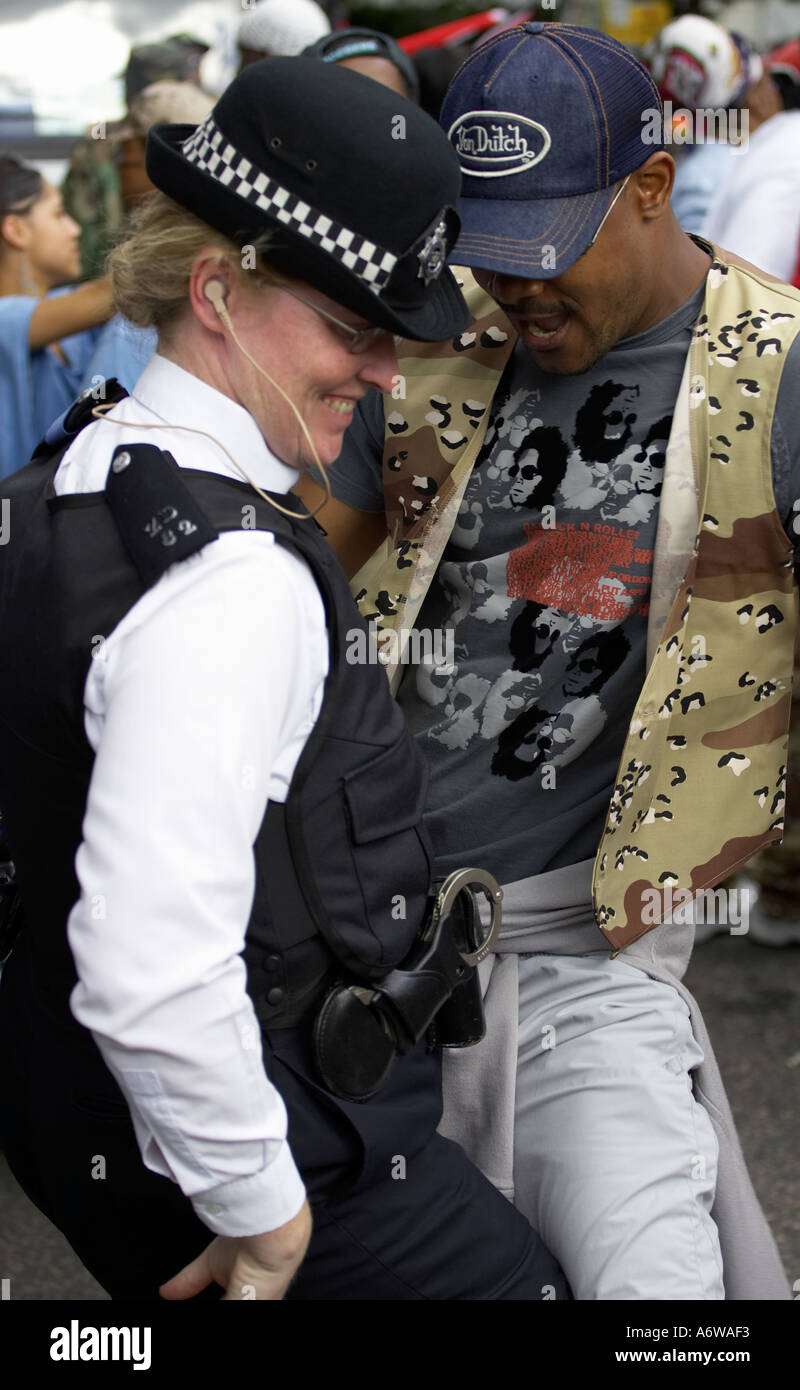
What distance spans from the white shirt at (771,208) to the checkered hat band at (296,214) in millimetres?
2556

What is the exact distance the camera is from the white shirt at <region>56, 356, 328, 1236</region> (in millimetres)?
1233

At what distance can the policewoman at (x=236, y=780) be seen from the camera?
1.26 m

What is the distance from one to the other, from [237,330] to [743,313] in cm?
85

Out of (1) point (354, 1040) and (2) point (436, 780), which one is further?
(2) point (436, 780)

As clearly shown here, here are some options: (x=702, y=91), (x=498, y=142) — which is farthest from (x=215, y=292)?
(x=702, y=91)

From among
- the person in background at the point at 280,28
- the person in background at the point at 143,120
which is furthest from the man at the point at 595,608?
the person in background at the point at 280,28

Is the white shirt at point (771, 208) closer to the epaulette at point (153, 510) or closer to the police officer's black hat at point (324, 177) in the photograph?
the police officer's black hat at point (324, 177)

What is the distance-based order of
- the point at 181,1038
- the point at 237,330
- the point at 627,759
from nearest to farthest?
the point at 181,1038, the point at 237,330, the point at 627,759

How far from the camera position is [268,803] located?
143 cm

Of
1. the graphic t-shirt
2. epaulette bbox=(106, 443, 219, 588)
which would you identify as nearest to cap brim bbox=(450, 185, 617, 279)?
the graphic t-shirt

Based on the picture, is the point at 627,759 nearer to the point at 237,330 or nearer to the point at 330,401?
the point at 330,401

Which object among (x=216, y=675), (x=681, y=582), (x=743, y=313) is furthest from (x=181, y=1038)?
(x=743, y=313)

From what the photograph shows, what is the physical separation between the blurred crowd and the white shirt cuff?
5.32ft

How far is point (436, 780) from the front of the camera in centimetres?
215
